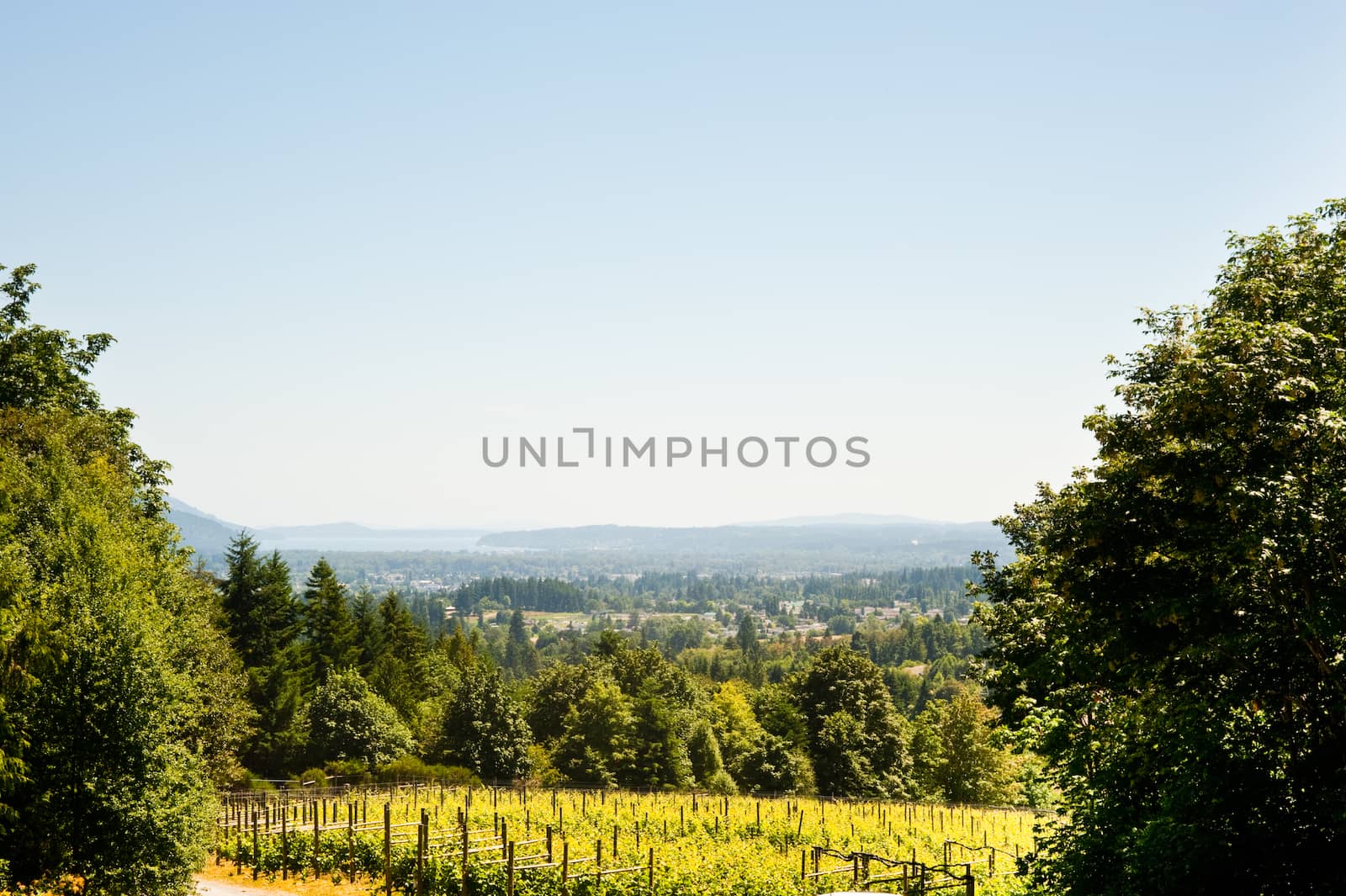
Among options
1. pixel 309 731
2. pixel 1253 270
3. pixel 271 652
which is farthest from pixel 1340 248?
pixel 271 652

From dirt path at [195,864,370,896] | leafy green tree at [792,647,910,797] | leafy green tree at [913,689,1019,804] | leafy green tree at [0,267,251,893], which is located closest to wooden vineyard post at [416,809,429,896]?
dirt path at [195,864,370,896]

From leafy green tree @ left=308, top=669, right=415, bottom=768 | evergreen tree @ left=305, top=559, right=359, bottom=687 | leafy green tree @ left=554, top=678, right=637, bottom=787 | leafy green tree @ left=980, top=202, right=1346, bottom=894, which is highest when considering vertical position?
leafy green tree @ left=980, top=202, right=1346, bottom=894

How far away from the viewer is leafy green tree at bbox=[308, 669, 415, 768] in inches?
1758

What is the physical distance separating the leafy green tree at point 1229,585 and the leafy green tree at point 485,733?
37.5m

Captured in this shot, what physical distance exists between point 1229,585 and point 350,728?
42325mm

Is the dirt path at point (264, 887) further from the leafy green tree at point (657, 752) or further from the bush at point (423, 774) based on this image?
the leafy green tree at point (657, 752)

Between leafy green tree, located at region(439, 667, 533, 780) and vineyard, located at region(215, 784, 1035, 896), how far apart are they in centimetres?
717

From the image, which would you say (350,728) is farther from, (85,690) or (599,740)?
(85,690)

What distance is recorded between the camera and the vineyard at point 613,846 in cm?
2161

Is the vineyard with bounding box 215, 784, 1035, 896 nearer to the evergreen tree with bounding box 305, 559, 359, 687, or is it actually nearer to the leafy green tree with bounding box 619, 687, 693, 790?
the leafy green tree with bounding box 619, 687, 693, 790

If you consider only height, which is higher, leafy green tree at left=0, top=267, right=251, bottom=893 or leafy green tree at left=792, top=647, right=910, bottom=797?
leafy green tree at left=0, top=267, right=251, bottom=893

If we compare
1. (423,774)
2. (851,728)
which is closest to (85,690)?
(423,774)

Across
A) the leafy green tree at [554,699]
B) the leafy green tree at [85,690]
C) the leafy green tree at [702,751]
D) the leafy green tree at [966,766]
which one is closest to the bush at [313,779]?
the leafy green tree at [85,690]

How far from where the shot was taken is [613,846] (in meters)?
25.0
